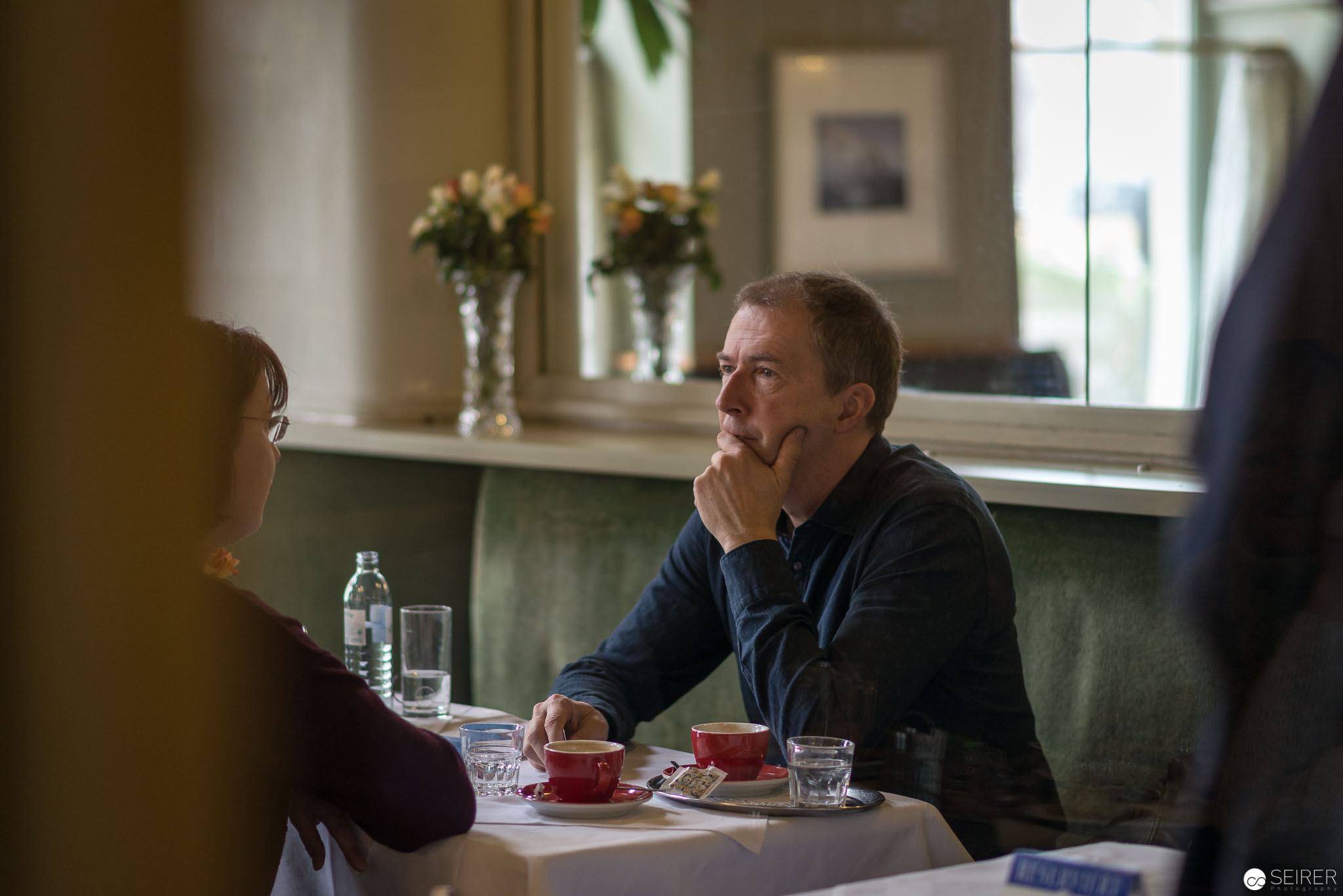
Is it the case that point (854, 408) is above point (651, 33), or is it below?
below

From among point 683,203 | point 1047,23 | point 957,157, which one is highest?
point 1047,23

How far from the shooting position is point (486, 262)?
2.78 metres

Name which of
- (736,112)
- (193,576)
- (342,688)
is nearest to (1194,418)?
(193,576)

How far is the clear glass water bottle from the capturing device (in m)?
1.83

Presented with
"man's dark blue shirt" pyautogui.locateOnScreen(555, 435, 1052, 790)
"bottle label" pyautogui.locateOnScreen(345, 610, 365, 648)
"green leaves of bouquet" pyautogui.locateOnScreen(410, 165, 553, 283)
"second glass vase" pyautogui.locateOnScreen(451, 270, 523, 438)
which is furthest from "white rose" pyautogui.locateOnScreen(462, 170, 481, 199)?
"man's dark blue shirt" pyautogui.locateOnScreen(555, 435, 1052, 790)

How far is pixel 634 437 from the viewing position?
2746 millimetres

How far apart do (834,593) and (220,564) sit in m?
1.29

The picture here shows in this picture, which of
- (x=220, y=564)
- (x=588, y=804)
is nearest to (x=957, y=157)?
(x=588, y=804)

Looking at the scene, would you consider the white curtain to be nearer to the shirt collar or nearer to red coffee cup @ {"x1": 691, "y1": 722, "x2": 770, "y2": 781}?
the shirt collar

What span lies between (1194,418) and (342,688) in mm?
731

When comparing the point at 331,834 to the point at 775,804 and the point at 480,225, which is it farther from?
the point at 480,225

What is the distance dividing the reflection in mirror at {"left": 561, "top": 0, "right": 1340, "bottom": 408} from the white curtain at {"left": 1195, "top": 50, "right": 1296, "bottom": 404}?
0.03 metres

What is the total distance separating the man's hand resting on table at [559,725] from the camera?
1438 millimetres

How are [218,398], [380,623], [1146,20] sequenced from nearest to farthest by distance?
[218,398], [380,623], [1146,20]
